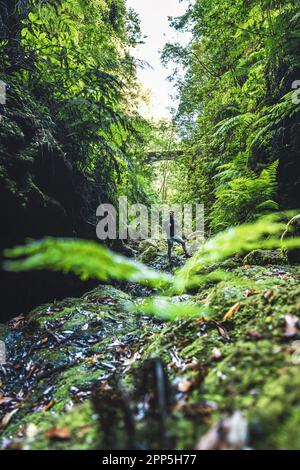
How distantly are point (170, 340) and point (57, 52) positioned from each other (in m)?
5.12

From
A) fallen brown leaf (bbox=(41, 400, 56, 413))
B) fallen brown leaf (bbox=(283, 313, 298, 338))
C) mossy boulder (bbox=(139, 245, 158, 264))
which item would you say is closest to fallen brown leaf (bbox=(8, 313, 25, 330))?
fallen brown leaf (bbox=(41, 400, 56, 413))

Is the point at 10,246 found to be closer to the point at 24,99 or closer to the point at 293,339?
the point at 24,99

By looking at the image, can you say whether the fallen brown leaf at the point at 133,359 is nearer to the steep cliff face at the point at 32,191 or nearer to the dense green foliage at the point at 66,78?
the steep cliff face at the point at 32,191

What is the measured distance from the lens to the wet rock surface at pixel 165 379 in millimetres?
836

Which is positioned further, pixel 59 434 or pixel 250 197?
pixel 250 197

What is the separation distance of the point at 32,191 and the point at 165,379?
3.93 meters

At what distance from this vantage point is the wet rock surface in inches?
32.9

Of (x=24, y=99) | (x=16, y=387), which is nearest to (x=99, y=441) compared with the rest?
(x=16, y=387)

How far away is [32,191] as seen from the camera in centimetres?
422

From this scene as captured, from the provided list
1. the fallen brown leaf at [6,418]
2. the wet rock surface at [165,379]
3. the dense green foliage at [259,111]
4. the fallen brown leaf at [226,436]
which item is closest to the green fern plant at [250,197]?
the dense green foliage at [259,111]

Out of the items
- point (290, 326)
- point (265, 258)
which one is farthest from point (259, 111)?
point (290, 326)

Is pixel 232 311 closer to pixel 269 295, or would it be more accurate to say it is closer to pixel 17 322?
pixel 269 295

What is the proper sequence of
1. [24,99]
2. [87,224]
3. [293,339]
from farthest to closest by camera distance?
[87,224], [24,99], [293,339]

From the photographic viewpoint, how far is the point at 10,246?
415 centimetres
